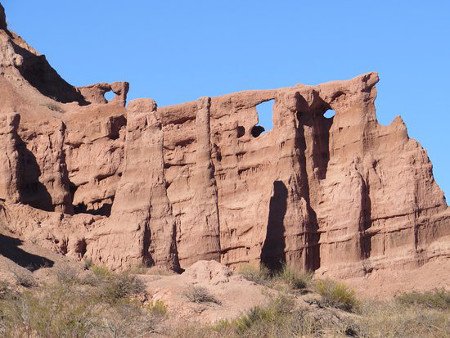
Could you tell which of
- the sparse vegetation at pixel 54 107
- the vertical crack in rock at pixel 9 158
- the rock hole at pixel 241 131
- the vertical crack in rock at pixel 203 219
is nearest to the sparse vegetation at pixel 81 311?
the vertical crack in rock at pixel 9 158

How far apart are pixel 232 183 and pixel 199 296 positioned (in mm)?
26332

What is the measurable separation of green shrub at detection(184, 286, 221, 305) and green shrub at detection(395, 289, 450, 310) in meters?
10.2

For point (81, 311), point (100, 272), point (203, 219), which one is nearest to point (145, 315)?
point (81, 311)

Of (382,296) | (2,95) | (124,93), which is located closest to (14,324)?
(382,296)

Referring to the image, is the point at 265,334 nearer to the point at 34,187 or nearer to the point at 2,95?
the point at 34,187

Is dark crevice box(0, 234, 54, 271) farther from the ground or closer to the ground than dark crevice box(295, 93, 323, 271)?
closer to the ground

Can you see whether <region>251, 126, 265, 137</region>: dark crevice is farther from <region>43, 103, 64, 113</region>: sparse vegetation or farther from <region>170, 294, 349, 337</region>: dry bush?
<region>170, 294, 349, 337</region>: dry bush

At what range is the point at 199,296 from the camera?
32875mm

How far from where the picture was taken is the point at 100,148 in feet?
195

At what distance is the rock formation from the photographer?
156 feet

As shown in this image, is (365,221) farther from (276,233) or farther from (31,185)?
(31,185)

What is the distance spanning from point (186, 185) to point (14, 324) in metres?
37.1

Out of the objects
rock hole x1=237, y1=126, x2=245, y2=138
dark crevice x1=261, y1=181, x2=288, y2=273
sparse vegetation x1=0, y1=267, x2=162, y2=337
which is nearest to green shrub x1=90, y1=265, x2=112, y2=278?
sparse vegetation x1=0, y1=267, x2=162, y2=337

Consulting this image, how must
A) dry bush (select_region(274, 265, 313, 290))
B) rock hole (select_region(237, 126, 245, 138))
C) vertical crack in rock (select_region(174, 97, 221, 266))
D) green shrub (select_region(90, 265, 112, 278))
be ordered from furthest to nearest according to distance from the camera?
rock hole (select_region(237, 126, 245, 138)) < vertical crack in rock (select_region(174, 97, 221, 266)) < dry bush (select_region(274, 265, 313, 290)) < green shrub (select_region(90, 265, 112, 278))
